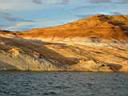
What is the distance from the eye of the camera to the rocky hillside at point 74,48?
124 meters

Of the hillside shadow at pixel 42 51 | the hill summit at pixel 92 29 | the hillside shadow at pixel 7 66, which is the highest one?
the hill summit at pixel 92 29

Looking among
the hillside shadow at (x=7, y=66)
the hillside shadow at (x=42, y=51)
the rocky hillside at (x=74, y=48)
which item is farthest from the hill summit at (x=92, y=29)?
the hillside shadow at (x=7, y=66)

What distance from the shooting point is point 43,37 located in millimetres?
174500

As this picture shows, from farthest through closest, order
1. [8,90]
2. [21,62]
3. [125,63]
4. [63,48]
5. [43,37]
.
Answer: [43,37] → [63,48] → [125,63] → [21,62] → [8,90]

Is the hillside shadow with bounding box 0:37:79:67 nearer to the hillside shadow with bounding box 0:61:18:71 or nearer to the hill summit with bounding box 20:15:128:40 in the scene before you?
the hillside shadow with bounding box 0:61:18:71

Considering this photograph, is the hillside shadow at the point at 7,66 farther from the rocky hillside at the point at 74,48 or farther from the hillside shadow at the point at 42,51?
the hillside shadow at the point at 42,51

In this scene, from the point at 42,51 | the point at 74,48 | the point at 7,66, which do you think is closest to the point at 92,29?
the point at 74,48

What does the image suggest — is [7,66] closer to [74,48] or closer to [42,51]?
[42,51]

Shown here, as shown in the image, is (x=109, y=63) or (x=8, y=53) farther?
(x=109, y=63)

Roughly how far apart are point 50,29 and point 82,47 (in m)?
35.6

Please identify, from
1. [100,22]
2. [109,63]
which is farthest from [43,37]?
[109,63]

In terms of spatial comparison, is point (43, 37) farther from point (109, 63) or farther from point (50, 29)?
point (109, 63)

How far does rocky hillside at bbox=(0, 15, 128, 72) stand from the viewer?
124 meters

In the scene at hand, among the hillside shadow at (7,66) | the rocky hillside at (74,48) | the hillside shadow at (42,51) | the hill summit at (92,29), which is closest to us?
the hillside shadow at (7,66)
